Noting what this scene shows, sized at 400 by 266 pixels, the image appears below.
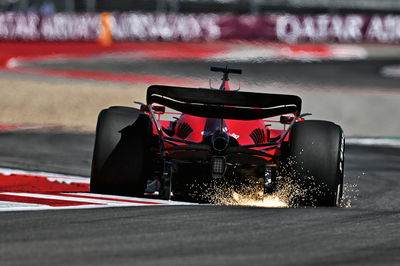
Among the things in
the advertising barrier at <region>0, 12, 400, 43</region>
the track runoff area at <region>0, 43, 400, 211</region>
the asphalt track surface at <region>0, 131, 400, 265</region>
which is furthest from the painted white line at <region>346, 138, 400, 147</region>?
the advertising barrier at <region>0, 12, 400, 43</region>

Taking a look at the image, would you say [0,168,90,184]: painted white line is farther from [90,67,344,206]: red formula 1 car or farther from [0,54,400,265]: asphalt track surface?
[0,54,400,265]: asphalt track surface

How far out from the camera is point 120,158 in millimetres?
8102

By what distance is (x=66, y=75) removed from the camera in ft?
85.7

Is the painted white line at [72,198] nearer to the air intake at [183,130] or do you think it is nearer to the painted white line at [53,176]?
the air intake at [183,130]

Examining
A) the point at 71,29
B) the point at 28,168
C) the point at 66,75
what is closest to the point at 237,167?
the point at 28,168

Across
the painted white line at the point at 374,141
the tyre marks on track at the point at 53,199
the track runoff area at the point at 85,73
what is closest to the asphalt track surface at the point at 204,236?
the tyre marks on track at the point at 53,199

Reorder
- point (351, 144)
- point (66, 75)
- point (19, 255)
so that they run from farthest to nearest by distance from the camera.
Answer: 1. point (66, 75)
2. point (351, 144)
3. point (19, 255)

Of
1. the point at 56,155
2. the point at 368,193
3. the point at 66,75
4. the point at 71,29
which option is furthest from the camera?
the point at 71,29

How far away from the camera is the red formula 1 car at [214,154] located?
8.05 meters

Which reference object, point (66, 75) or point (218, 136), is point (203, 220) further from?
point (66, 75)

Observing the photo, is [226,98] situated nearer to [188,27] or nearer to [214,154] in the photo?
[214,154]

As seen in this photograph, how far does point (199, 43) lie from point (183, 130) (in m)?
25.2

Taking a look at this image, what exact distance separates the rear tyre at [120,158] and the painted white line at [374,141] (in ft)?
26.6

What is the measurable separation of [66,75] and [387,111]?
9.62 metres
